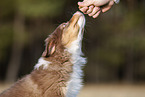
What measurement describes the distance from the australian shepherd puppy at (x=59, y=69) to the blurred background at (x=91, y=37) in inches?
620

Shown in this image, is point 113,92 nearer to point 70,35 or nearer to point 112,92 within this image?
point 112,92

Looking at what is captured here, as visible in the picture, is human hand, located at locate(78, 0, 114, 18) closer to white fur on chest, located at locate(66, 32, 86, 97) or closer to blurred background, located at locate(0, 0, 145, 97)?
white fur on chest, located at locate(66, 32, 86, 97)

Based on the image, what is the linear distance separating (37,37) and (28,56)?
352 centimetres

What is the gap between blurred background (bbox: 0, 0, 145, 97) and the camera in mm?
24047

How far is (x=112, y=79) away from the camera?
32.2 metres

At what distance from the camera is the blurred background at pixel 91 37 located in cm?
2405

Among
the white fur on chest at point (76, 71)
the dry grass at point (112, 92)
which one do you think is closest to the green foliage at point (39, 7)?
the dry grass at point (112, 92)

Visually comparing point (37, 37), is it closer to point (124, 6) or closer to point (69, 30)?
point (124, 6)

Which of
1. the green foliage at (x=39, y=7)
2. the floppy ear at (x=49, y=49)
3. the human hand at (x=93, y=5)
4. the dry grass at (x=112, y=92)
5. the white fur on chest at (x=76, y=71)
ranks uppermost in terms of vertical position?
the green foliage at (x=39, y=7)

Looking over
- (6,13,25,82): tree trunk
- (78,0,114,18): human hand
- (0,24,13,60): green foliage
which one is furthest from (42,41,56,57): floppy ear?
(6,13,25,82): tree trunk

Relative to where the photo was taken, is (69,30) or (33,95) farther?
(69,30)

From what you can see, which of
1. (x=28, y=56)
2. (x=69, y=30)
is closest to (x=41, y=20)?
(x=28, y=56)

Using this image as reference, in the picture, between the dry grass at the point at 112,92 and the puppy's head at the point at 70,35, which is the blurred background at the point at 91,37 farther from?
the puppy's head at the point at 70,35

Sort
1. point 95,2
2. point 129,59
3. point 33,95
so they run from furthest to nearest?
point 129,59 → point 95,2 → point 33,95
